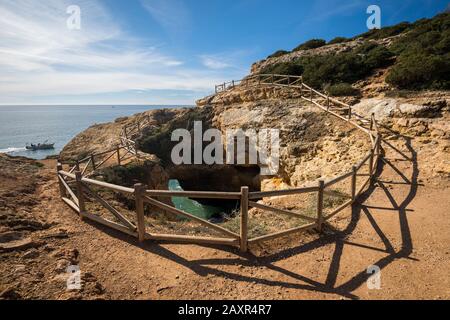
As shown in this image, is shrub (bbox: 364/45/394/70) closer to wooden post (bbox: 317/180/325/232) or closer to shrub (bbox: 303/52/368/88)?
shrub (bbox: 303/52/368/88)

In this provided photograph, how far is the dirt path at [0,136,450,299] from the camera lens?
4594 mm

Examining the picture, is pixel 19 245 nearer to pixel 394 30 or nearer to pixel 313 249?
pixel 313 249

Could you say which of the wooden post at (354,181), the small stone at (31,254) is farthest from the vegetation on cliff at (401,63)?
the small stone at (31,254)

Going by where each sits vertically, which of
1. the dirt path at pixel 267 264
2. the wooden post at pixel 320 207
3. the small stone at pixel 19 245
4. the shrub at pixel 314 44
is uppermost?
the shrub at pixel 314 44

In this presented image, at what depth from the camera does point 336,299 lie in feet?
14.7

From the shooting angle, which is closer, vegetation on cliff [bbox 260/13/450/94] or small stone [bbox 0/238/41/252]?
small stone [bbox 0/238/41/252]

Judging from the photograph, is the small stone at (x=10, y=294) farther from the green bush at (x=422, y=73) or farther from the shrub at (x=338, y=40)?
the shrub at (x=338, y=40)

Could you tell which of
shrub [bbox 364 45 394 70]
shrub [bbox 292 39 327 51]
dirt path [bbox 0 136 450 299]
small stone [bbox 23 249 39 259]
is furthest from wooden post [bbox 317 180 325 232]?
shrub [bbox 292 39 327 51]

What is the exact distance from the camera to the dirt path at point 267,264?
459cm

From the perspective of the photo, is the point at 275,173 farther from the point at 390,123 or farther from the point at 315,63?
the point at 315,63

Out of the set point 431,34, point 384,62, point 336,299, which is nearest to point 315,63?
point 384,62

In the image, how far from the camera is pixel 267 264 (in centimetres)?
544

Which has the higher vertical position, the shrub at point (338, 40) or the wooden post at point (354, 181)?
the shrub at point (338, 40)

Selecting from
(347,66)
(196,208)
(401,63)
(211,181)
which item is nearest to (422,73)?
(401,63)
